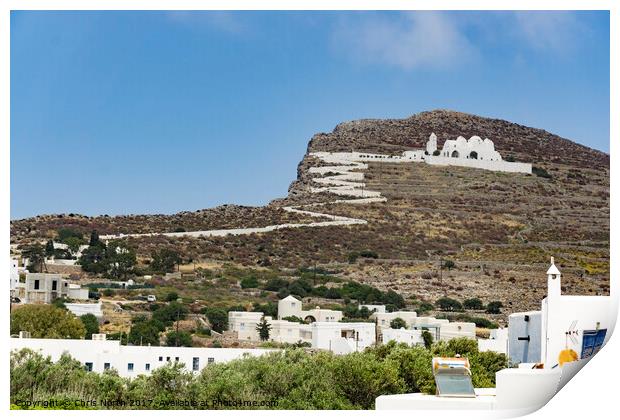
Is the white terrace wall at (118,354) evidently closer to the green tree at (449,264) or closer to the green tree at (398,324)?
the green tree at (398,324)

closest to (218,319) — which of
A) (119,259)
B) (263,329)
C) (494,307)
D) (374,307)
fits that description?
(263,329)

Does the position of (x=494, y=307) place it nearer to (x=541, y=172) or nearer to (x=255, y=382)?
(x=255, y=382)

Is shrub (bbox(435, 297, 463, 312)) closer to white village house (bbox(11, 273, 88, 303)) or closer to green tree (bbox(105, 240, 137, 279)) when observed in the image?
green tree (bbox(105, 240, 137, 279))

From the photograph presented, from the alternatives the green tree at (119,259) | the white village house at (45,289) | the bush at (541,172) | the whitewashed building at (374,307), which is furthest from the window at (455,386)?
the bush at (541,172)

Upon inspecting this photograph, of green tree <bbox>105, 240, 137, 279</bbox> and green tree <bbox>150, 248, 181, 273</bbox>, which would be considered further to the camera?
green tree <bbox>150, 248, 181, 273</bbox>

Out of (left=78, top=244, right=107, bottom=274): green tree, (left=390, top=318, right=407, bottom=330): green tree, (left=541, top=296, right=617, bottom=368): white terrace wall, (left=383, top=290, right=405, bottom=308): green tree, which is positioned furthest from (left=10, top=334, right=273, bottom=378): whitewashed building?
(left=78, top=244, right=107, bottom=274): green tree
